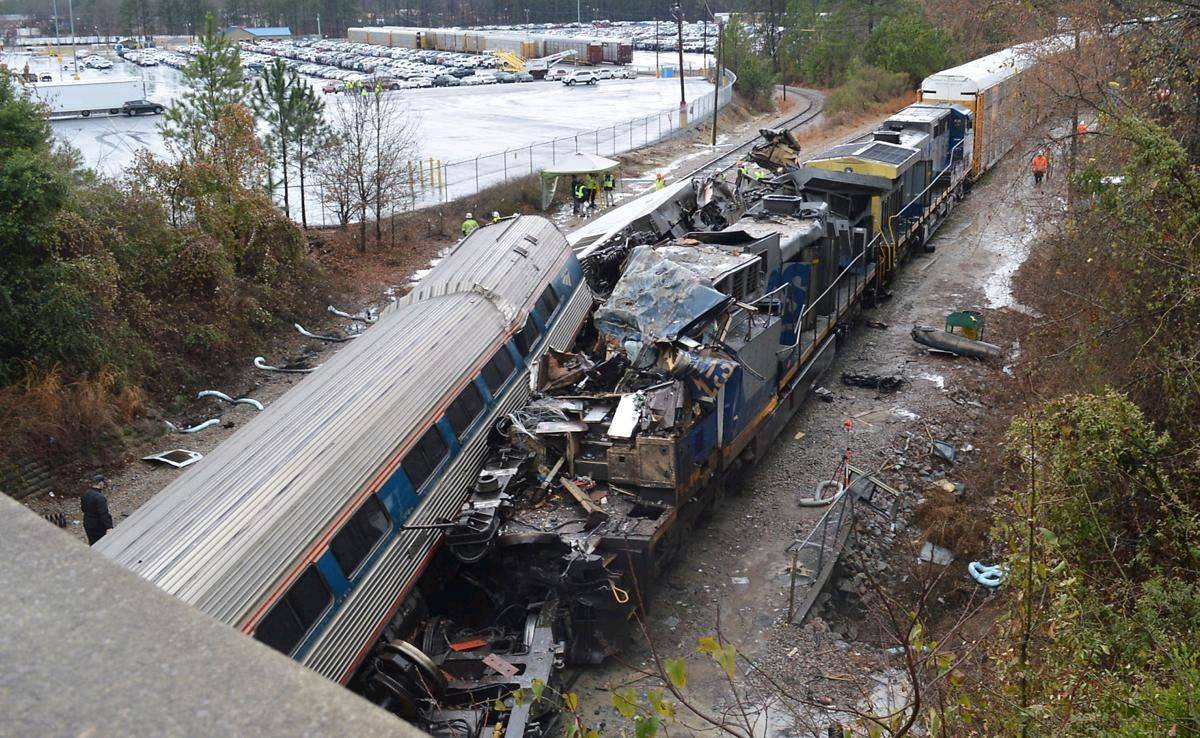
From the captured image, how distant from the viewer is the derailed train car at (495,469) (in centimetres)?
916

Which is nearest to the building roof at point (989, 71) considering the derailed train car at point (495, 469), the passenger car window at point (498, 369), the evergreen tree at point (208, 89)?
the derailed train car at point (495, 469)

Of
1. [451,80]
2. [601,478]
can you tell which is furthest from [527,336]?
[451,80]

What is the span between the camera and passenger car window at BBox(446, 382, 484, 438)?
12266mm

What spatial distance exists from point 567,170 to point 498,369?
827 inches

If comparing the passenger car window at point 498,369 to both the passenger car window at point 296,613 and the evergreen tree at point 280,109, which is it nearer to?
the passenger car window at point 296,613

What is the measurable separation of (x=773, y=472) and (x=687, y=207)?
6.46m

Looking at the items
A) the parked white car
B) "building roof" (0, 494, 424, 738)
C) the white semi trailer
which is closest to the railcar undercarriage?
"building roof" (0, 494, 424, 738)

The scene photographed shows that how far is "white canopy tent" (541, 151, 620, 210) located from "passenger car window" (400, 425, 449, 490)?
75.4 feet

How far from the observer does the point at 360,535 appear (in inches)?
394

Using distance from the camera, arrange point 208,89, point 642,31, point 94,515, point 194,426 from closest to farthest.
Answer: point 94,515, point 194,426, point 208,89, point 642,31

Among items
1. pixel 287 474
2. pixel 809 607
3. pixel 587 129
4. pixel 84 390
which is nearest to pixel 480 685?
pixel 287 474

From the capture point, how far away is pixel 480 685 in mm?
9977

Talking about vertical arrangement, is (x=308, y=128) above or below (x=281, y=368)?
above

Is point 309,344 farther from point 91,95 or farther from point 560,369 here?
point 91,95
